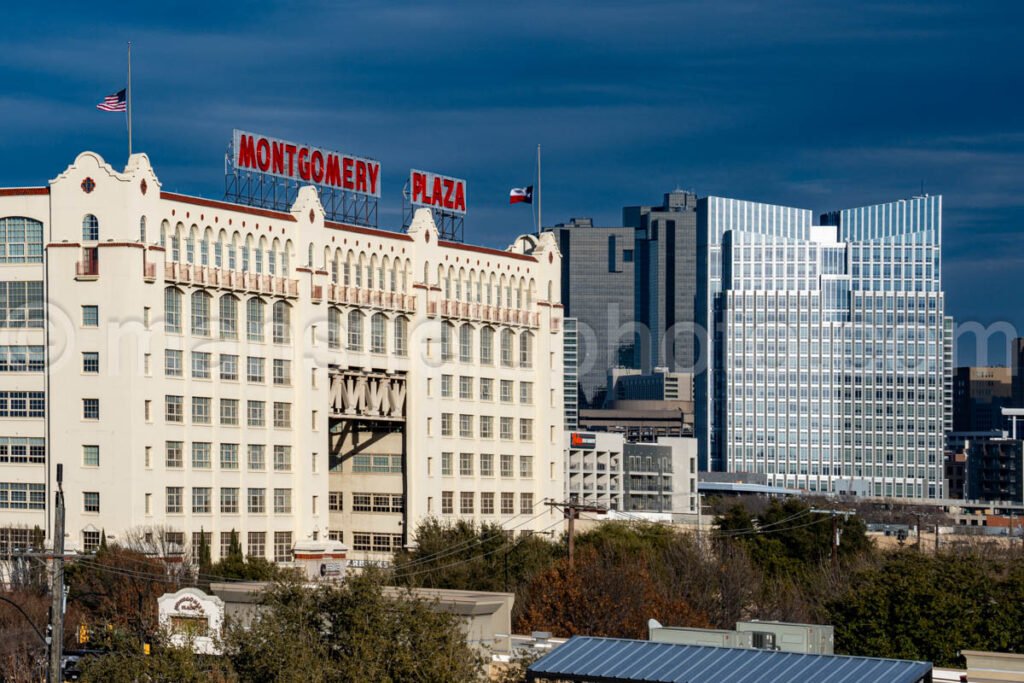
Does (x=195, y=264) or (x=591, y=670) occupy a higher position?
(x=195, y=264)

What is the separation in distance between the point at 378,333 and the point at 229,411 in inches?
869

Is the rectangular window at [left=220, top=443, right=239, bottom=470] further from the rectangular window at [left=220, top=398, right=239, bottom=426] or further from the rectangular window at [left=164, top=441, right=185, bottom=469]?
the rectangular window at [left=164, top=441, right=185, bottom=469]

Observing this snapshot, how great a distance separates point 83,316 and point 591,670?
9788cm

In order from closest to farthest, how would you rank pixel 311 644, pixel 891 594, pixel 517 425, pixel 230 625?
1. pixel 311 644
2. pixel 230 625
3. pixel 891 594
4. pixel 517 425

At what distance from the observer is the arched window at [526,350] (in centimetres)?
19750

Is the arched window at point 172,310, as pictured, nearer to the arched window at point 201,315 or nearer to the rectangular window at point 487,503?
the arched window at point 201,315

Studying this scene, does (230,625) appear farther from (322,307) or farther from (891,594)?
(322,307)

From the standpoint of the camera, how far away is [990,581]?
11225 centimetres

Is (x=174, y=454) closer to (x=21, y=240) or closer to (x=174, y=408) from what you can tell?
(x=174, y=408)

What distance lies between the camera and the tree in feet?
235

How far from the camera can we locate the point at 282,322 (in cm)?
16925

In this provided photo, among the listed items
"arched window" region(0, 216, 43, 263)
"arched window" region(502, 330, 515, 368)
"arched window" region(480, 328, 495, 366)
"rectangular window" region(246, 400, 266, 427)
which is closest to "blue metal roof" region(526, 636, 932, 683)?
"arched window" region(0, 216, 43, 263)

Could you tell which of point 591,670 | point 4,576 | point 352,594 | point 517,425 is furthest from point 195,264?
point 591,670

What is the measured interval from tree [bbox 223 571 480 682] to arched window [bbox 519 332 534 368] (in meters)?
121
